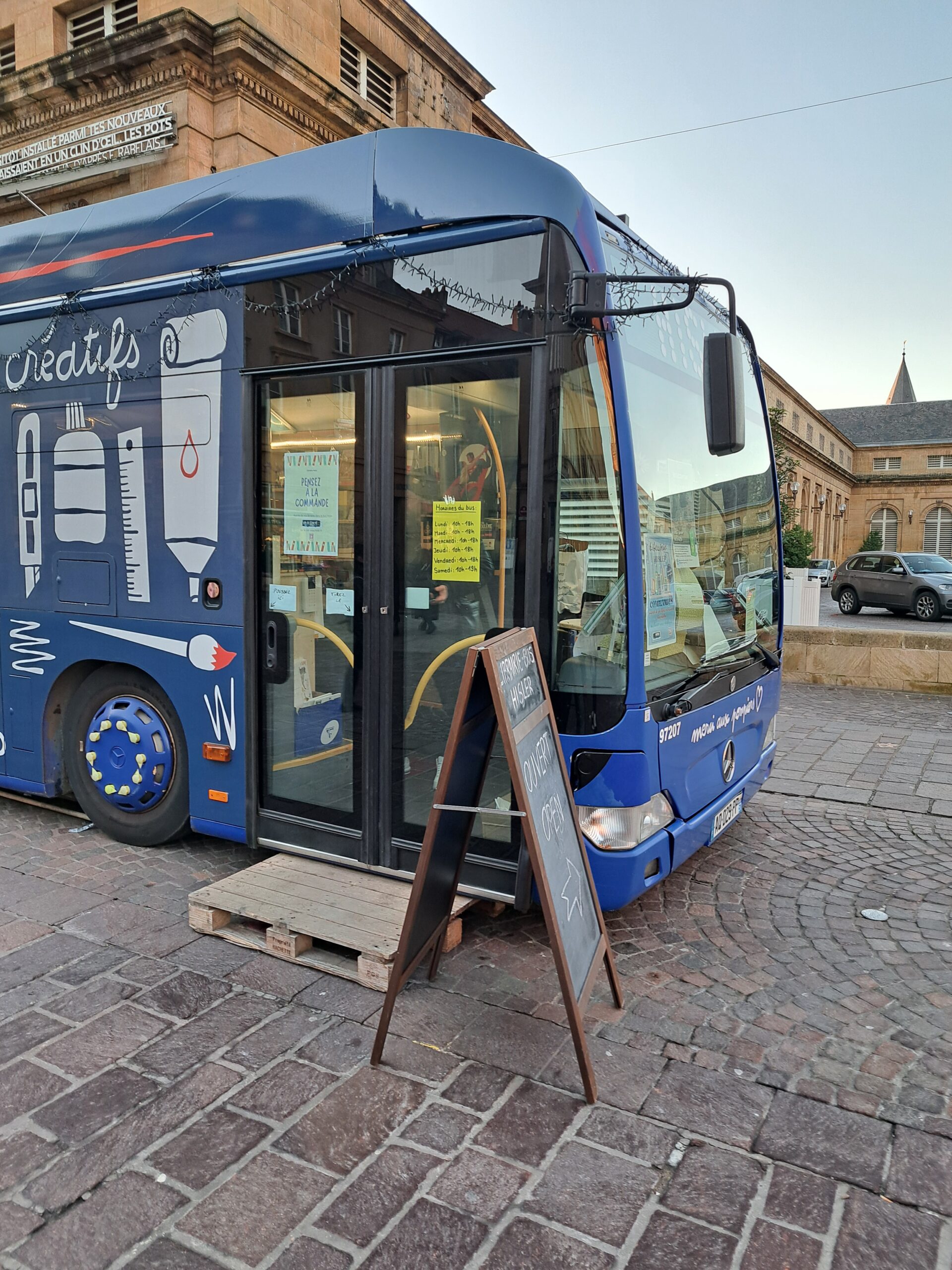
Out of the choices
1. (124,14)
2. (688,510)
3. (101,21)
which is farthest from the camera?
(101,21)

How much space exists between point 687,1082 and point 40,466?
4667 millimetres

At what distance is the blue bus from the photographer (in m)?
3.62

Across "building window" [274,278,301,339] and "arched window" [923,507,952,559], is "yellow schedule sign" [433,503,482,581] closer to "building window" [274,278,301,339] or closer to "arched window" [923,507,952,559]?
"building window" [274,278,301,339]

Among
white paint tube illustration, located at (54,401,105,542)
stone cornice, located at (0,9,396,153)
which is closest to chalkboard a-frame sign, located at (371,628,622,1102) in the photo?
white paint tube illustration, located at (54,401,105,542)

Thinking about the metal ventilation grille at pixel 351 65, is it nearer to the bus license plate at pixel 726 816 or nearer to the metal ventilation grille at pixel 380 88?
the metal ventilation grille at pixel 380 88

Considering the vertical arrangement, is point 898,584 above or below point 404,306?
below

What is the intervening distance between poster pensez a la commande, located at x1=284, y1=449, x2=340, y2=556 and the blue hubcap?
1365mm

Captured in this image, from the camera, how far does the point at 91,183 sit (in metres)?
20.8

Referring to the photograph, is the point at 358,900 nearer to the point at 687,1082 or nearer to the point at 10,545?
the point at 687,1082

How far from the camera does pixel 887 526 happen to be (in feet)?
275

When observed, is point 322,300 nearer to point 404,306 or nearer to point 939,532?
point 404,306

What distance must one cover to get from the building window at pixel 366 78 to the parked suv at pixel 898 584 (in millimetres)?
17613

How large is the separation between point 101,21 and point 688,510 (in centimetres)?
2401

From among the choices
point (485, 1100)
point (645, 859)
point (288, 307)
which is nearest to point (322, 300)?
point (288, 307)
